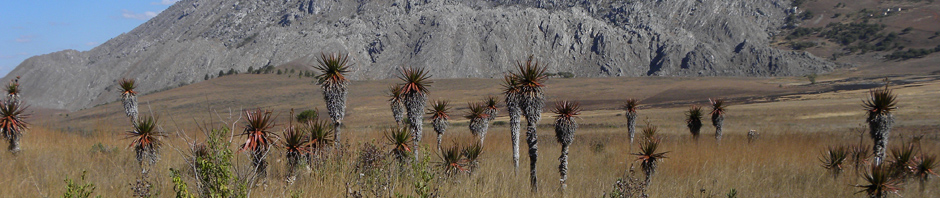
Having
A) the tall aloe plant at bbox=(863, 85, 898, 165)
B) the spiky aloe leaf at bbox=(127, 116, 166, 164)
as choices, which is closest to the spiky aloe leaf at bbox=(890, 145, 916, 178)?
the tall aloe plant at bbox=(863, 85, 898, 165)

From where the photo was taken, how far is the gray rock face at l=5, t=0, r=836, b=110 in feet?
366

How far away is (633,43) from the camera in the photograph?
4961 inches

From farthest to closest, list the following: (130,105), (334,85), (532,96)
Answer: (130,105) → (334,85) → (532,96)

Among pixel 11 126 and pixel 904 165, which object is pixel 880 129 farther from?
pixel 11 126

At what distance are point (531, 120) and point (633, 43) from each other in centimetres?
12140

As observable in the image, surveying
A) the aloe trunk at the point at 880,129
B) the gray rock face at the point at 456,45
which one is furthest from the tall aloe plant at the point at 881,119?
the gray rock face at the point at 456,45

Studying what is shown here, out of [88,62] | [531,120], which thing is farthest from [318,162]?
[88,62]

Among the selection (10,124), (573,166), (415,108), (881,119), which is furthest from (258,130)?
(881,119)

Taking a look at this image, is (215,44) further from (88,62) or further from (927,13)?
(927,13)

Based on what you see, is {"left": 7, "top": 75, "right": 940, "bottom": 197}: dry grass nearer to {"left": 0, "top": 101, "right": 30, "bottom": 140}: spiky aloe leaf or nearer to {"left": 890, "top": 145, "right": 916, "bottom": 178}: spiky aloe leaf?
{"left": 890, "top": 145, "right": 916, "bottom": 178}: spiky aloe leaf

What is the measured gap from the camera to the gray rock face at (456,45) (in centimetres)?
11156

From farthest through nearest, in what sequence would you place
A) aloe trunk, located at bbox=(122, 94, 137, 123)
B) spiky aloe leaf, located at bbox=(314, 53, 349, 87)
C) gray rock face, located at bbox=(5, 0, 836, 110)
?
gray rock face, located at bbox=(5, 0, 836, 110) < aloe trunk, located at bbox=(122, 94, 137, 123) < spiky aloe leaf, located at bbox=(314, 53, 349, 87)

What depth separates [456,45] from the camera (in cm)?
11819

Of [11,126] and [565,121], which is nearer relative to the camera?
[565,121]
